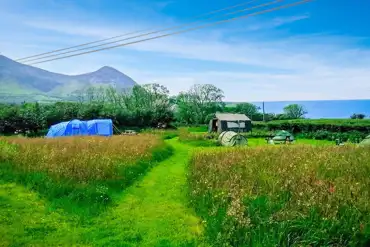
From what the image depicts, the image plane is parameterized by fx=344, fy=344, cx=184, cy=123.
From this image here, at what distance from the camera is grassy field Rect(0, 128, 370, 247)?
6488mm

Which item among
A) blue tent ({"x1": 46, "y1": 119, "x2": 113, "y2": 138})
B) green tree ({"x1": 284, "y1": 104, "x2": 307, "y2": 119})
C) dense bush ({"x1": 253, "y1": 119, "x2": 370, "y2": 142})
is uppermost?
green tree ({"x1": 284, "y1": 104, "x2": 307, "y2": 119})

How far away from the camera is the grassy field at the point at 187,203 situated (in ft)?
21.3

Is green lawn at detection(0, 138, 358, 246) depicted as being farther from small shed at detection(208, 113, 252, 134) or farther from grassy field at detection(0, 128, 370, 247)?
small shed at detection(208, 113, 252, 134)

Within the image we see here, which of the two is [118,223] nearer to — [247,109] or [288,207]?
[288,207]

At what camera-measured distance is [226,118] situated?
5803 centimetres

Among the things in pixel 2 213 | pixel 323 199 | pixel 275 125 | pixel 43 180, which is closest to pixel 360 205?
pixel 323 199

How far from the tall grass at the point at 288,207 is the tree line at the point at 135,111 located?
4561 cm

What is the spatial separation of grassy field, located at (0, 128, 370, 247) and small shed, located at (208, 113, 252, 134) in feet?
141

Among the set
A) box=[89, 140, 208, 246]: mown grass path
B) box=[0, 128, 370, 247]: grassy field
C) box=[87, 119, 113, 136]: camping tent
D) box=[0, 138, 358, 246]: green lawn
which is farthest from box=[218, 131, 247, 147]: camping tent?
box=[0, 138, 358, 246]: green lawn

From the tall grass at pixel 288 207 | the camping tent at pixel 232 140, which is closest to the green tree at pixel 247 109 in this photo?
the camping tent at pixel 232 140

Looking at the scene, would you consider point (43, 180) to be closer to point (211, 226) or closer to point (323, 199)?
point (211, 226)

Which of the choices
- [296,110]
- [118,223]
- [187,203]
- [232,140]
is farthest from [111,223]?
[296,110]

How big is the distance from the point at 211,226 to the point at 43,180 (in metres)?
6.55

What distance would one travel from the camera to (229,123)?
189ft
